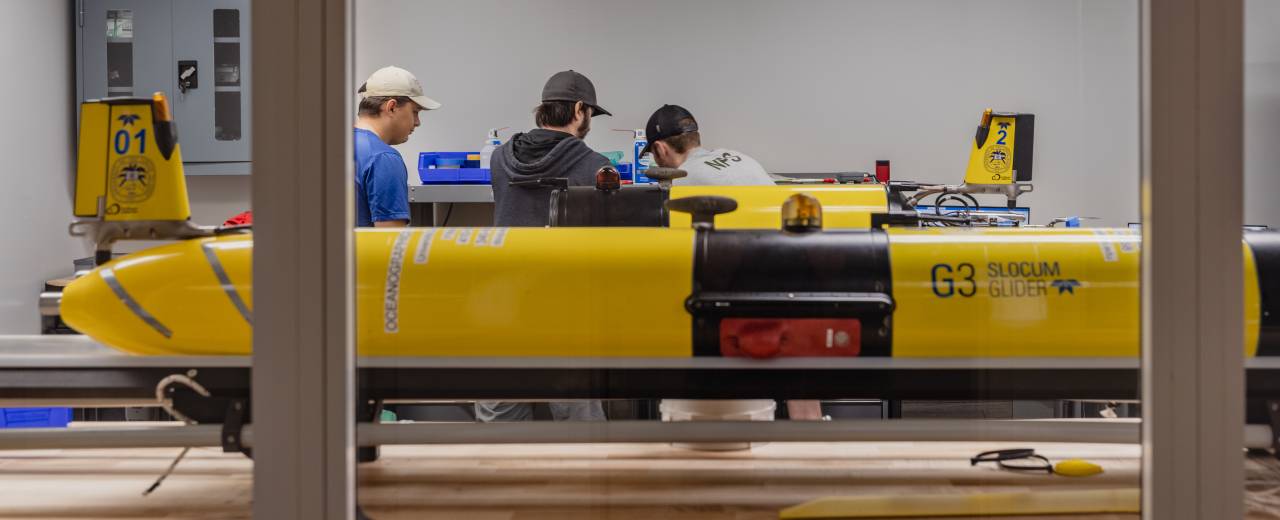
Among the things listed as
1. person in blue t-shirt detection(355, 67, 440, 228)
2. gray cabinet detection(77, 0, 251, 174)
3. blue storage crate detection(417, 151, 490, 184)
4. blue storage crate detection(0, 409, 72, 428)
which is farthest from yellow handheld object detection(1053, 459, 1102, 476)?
blue storage crate detection(0, 409, 72, 428)

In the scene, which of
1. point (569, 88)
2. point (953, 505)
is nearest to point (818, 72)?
point (569, 88)

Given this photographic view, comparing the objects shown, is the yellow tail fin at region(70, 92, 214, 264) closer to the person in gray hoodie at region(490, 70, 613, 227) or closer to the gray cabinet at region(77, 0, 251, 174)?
the gray cabinet at region(77, 0, 251, 174)

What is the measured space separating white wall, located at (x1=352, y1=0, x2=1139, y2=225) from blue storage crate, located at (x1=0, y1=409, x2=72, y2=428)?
83 cm

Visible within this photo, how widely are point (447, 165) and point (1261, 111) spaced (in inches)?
64.0

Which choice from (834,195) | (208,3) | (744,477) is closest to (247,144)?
(744,477)

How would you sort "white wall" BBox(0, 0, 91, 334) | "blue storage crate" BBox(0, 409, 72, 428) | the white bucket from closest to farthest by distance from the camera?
1. the white bucket
2. "blue storage crate" BBox(0, 409, 72, 428)
3. "white wall" BBox(0, 0, 91, 334)

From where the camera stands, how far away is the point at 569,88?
2184mm

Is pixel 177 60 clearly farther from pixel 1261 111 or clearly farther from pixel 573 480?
pixel 1261 111

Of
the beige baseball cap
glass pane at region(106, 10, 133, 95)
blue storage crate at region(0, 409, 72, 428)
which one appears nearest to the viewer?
the beige baseball cap

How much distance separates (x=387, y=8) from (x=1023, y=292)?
3.58 ft

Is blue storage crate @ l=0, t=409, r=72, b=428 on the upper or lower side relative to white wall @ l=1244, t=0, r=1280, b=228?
lower

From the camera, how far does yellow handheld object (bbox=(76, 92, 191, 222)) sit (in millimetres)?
1564

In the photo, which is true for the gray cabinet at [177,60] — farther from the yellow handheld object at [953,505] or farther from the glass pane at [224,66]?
the yellow handheld object at [953,505]

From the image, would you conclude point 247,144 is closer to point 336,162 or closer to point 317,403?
point 336,162
